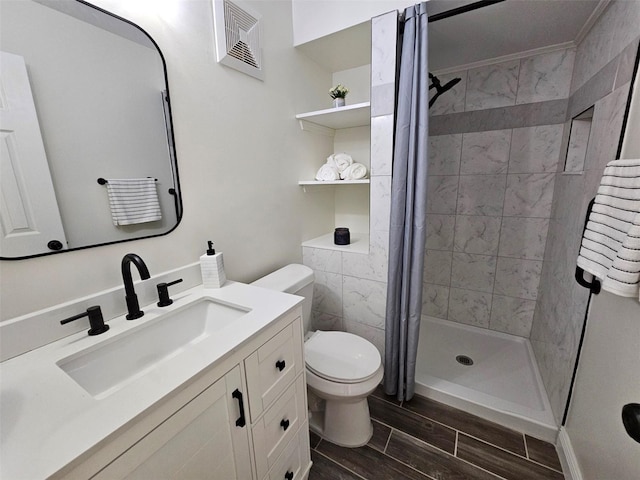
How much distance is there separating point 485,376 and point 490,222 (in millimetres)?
1133

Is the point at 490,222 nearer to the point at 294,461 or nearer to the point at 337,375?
the point at 337,375

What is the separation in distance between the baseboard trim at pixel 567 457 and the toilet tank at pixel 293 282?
137 cm

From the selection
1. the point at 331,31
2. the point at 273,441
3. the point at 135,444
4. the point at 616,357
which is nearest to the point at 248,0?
the point at 331,31

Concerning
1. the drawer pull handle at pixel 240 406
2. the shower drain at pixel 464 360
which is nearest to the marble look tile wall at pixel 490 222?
the shower drain at pixel 464 360

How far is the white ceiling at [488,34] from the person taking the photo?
1356 millimetres

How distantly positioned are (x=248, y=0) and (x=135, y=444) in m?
1.84

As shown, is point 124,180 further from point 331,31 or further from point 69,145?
point 331,31

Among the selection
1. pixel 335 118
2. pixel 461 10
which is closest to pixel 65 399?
pixel 335 118

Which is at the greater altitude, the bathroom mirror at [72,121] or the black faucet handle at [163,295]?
the bathroom mirror at [72,121]

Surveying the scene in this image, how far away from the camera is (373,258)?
167 centimetres

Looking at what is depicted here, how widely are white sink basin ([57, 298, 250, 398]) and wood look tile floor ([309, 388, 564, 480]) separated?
915mm

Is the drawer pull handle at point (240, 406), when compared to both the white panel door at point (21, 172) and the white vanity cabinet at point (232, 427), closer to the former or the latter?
the white vanity cabinet at point (232, 427)

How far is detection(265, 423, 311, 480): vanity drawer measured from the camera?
1.05 metres

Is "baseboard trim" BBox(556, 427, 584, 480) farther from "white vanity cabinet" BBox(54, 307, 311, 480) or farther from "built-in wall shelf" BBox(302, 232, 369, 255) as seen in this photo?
"built-in wall shelf" BBox(302, 232, 369, 255)
